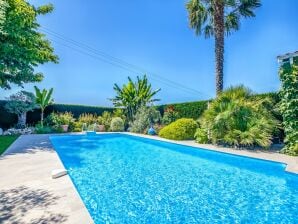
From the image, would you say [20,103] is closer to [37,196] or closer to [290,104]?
[37,196]

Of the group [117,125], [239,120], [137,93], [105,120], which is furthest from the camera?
[105,120]

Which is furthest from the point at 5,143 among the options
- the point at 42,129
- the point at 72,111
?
the point at 72,111

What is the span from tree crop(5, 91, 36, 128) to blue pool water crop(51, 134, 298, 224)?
1298 centimetres

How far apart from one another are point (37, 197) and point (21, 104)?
16.9 meters

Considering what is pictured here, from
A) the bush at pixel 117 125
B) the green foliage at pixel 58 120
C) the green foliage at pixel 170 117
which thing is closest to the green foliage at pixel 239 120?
the green foliage at pixel 170 117

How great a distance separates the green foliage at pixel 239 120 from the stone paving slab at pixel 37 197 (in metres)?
7.96

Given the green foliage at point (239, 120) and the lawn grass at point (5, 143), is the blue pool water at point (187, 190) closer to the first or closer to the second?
the green foliage at point (239, 120)

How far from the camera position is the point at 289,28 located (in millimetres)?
14023

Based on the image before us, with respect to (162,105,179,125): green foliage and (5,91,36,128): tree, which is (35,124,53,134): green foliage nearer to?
(5,91,36,128): tree

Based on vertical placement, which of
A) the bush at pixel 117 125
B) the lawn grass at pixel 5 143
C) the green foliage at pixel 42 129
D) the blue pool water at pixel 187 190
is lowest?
the blue pool water at pixel 187 190

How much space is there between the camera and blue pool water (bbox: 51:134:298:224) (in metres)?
4.36

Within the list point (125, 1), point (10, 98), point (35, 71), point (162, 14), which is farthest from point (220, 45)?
point (10, 98)

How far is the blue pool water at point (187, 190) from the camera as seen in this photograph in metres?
4.36

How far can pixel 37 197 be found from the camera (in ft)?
14.9
